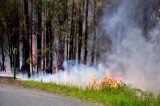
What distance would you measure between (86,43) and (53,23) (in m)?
4.07

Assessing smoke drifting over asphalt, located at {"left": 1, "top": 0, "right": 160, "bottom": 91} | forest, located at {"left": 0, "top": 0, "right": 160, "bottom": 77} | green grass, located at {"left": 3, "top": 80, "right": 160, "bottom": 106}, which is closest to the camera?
green grass, located at {"left": 3, "top": 80, "right": 160, "bottom": 106}

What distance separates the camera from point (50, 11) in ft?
157

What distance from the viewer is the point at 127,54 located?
48750 mm


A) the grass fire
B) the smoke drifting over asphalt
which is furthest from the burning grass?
the grass fire

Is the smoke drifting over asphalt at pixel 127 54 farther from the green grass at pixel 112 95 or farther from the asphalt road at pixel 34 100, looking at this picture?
the asphalt road at pixel 34 100

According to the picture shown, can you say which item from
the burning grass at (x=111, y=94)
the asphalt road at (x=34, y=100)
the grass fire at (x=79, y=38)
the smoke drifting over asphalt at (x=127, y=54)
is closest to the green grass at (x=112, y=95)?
the burning grass at (x=111, y=94)

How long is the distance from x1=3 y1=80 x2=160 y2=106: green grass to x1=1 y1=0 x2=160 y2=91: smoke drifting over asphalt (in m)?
16.6

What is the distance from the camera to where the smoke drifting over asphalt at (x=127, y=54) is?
4376 cm

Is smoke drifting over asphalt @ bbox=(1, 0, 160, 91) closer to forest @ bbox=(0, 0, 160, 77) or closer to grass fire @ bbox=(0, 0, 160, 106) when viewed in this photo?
grass fire @ bbox=(0, 0, 160, 106)

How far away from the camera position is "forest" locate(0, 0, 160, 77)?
47.7m

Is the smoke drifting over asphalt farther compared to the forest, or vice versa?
the forest

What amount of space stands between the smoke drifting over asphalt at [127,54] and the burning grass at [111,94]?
16480 millimetres

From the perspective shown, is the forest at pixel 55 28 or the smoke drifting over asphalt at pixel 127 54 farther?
the forest at pixel 55 28

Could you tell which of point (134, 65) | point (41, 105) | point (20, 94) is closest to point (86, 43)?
point (134, 65)
